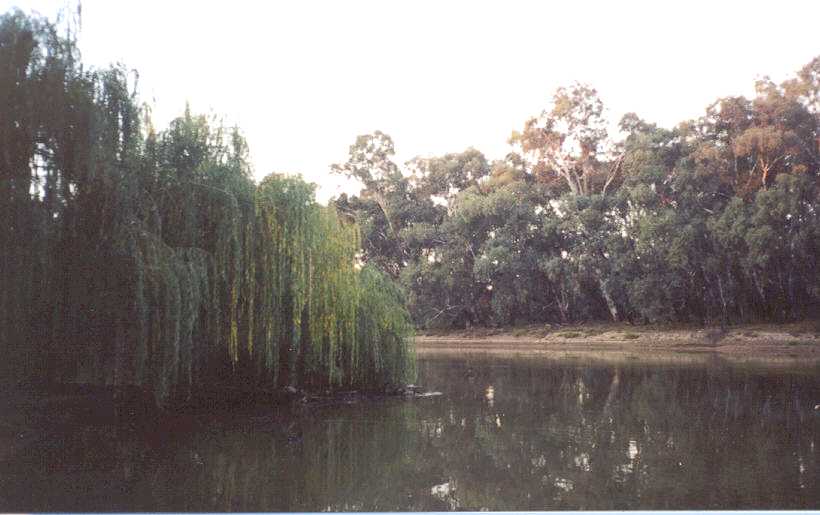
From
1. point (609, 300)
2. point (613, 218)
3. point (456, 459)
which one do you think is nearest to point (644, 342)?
point (609, 300)

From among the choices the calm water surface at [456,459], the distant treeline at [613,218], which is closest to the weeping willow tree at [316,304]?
the calm water surface at [456,459]

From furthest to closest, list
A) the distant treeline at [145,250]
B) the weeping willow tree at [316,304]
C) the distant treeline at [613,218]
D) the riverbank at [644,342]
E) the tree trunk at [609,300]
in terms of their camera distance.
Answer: the tree trunk at [609,300], the distant treeline at [613,218], the riverbank at [644,342], the weeping willow tree at [316,304], the distant treeline at [145,250]

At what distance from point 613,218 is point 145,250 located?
25097 mm

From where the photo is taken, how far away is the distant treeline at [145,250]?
643cm

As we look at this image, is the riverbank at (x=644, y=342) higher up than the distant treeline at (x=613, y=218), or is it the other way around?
the distant treeline at (x=613, y=218)

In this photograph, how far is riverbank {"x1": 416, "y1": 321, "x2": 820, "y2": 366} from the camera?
21.5 meters

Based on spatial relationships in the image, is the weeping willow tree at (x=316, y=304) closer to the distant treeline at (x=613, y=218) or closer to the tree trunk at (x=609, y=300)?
the distant treeline at (x=613, y=218)

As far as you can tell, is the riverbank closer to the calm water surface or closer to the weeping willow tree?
the calm water surface

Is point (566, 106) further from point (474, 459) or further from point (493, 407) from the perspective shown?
point (474, 459)

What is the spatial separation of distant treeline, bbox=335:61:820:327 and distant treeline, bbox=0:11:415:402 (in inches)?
679

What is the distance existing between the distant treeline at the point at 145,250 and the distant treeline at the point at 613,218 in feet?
56.6

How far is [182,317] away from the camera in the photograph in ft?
25.5

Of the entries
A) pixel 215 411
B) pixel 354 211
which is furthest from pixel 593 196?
pixel 215 411

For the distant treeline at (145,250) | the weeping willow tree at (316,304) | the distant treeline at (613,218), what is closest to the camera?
the distant treeline at (145,250)
